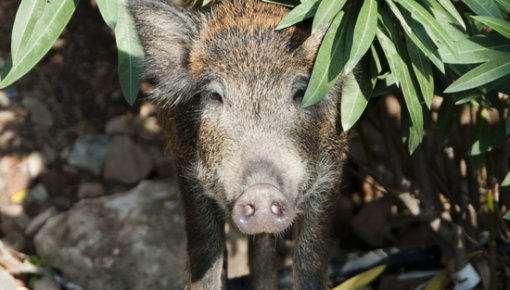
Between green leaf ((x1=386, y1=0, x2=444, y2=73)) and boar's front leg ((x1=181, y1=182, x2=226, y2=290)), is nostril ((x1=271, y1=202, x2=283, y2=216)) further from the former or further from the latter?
boar's front leg ((x1=181, y1=182, x2=226, y2=290))

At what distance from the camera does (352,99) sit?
3.85 meters

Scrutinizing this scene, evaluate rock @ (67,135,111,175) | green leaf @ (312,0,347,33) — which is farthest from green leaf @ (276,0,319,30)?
rock @ (67,135,111,175)

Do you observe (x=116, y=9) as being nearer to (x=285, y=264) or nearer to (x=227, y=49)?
(x=227, y=49)

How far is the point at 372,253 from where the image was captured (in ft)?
16.9

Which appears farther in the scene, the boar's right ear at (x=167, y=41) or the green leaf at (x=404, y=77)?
the boar's right ear at (x=167, y=41)

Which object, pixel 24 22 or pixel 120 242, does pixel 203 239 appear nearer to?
pixel 120 242

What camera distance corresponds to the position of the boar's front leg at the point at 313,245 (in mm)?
4426

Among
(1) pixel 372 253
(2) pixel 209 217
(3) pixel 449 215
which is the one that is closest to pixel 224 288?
(2) pixel 209 217

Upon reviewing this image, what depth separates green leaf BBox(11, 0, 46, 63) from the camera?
11.4 feet

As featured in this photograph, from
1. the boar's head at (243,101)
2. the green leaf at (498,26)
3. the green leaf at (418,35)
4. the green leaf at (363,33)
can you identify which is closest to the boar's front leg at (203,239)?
the boar's head at (243,101)

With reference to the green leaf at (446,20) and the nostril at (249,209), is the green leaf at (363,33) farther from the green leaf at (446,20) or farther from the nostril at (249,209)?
the nostril at (249,209)

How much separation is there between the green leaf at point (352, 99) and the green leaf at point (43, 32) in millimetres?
1189

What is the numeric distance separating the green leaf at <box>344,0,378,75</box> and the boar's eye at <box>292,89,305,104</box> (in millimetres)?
504

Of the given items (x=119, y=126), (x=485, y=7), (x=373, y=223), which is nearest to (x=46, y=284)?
(x=119, y=126)
